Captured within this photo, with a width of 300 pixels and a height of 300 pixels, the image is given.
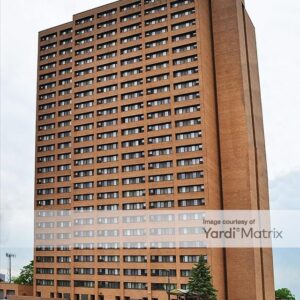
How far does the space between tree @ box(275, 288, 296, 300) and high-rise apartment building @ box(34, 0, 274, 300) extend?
73.5ft

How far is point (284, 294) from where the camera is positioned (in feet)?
321

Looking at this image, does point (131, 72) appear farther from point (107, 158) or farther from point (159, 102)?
point (107, 158)

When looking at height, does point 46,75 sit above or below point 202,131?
above

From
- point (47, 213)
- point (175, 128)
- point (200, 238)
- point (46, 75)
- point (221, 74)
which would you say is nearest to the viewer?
point (200, 238)

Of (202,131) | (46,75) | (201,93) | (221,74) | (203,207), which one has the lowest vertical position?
(203,207)

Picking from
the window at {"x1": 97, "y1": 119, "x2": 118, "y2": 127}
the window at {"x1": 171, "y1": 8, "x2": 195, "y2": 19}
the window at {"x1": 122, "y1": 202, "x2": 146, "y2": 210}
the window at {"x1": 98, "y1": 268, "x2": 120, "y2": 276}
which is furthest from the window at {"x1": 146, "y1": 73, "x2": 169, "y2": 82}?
the window at {"x1": 98, "y1": 268, "x2": 120, "y2": 276}

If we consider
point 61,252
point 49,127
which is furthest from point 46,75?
point 61,252

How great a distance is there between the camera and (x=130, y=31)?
268 feet

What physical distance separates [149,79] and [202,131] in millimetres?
13881

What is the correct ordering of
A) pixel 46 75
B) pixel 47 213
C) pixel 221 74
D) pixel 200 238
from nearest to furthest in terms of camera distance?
1. pixel 200 238
2. pixel 221 74
3. pixel 47 213
4. pixel 46 75

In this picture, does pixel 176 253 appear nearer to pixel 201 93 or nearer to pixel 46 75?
pixel 201 93

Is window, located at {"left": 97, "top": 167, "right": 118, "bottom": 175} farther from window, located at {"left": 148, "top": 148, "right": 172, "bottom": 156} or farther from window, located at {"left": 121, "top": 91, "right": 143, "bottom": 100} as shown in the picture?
window, located at {"left": 121, "top": 91, "right": 143, "bottom": 100}

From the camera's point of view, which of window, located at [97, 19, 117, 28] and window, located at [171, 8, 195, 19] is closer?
window, located at [171, 8, 195, 19]

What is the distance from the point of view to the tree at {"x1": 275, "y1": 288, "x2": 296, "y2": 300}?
96.8 m
